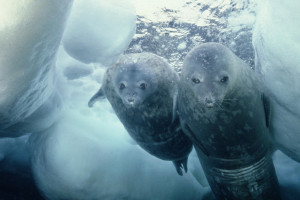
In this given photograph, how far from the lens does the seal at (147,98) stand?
10.8 feet

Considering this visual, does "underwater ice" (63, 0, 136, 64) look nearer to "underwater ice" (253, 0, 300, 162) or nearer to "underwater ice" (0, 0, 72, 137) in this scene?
"underwater ice" (0, 0, 72, 137)

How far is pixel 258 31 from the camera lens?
123 inches

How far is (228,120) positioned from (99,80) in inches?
171

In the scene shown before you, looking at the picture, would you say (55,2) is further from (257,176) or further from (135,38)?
(135,38)

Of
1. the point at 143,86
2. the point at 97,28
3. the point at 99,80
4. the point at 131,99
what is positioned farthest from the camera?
the point at 99,80

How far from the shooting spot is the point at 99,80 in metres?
6.43

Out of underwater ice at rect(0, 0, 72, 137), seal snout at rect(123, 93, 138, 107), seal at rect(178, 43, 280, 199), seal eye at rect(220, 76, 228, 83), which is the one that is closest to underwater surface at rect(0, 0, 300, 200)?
underwater ice at rect(0, 0, 72, 137)

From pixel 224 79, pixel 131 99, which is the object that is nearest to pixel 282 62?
pixel 224 79

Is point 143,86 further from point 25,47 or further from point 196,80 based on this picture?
point 25,47

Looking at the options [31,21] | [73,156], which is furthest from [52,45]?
[73,156]

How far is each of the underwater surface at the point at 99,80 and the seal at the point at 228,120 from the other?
1.26 feet

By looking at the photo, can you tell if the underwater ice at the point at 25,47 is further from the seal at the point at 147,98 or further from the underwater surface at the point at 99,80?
the seal at the point at 147,98

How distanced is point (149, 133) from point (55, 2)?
2.32 m

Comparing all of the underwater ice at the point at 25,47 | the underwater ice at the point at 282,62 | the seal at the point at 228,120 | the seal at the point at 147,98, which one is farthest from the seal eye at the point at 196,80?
the underwater ice at the point at 25,47
